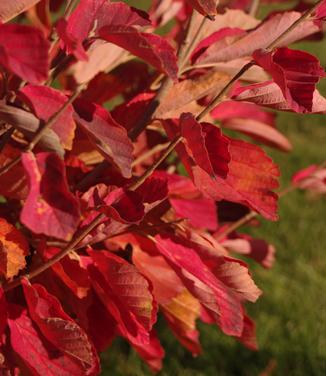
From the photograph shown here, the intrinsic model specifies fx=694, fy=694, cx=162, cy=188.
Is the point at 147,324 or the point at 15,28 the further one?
the point at 147,324

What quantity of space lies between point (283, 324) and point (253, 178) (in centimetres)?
154

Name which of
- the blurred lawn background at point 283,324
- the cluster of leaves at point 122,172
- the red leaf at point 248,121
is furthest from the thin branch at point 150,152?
the blurred lawn background at point 283,324

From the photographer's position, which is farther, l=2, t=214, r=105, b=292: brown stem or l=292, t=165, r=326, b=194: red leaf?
l=292, t=165, r=326, b=194: red leaf

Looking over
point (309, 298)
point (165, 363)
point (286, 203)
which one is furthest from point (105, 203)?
point (286, 203)

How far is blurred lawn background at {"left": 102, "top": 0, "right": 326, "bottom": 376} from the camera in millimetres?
2000

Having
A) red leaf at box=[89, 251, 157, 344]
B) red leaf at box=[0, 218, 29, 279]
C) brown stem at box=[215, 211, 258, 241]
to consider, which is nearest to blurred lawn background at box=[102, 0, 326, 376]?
brown stem at box=[215, 211, 258, 241]

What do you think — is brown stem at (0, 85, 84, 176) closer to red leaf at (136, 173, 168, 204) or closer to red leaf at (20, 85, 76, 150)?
red leaf at (20, 85, 76, 150)

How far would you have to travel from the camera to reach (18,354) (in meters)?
0.82

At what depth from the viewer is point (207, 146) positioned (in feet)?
2.46

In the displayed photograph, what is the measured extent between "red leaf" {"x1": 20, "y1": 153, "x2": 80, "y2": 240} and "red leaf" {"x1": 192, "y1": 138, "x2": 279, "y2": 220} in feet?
0.87

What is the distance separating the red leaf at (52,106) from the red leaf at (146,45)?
3.0 inches

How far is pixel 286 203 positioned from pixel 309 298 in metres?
0.93

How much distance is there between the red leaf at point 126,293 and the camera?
81 cm

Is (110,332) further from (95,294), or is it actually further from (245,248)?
(245,248)
